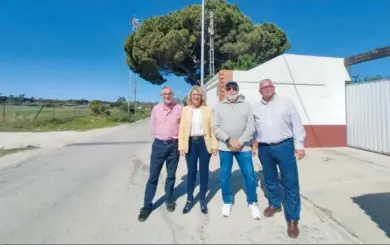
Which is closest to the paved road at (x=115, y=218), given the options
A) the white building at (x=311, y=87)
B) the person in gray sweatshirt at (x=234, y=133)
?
the person in gray sweatshirt at (x=234, y=133)

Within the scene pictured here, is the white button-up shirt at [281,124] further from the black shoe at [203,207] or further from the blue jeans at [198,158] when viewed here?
the black shoe at [203,207]

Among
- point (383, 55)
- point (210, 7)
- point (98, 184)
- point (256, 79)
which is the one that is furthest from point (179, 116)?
point (210, 7)

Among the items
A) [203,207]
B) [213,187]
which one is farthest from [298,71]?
Result: [203,207]

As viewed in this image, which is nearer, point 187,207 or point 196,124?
point 196,124

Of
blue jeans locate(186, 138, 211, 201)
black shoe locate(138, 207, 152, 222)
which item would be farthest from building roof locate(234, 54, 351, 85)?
black shoe locate(138, 207, 152, 222)

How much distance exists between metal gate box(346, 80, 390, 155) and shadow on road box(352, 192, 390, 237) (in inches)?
170

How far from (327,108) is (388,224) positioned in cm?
638

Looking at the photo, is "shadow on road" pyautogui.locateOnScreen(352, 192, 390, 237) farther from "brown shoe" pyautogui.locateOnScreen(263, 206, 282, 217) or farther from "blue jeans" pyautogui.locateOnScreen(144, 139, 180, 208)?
"blue jeans" pyautogui.locateOnScreen(144, 139, 180, 208)

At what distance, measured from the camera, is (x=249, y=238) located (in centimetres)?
291

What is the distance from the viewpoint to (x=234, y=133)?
3.40 metres

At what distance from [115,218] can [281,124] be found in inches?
92.4

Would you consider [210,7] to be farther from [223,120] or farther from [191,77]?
[223,120]

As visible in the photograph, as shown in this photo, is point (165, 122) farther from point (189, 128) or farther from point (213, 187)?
point (213, 187)

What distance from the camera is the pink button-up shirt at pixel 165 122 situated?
356 centimetres
